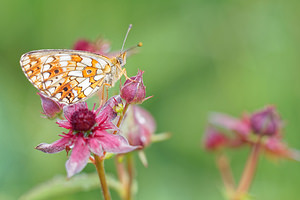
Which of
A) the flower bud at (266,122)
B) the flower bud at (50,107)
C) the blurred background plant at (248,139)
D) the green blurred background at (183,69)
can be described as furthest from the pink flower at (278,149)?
the flower bud at (50,107)

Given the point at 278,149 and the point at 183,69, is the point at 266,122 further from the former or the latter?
the point at 183,69

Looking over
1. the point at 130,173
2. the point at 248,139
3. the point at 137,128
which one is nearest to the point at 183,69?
the point at 248,139

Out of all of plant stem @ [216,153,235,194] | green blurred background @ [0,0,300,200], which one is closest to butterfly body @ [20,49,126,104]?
plant stem @ [216,153,235,194]

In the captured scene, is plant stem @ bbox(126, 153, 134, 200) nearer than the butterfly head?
Yes

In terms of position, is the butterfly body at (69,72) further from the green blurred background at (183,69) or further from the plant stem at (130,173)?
the green blurred background at (183,69)

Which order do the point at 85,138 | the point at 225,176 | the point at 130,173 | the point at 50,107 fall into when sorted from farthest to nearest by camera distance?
the point at 225,176 < the point at 130,173 < the point at 50,107 < the point at 85,138

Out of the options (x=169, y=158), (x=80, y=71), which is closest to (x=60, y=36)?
(x=169, y=158)

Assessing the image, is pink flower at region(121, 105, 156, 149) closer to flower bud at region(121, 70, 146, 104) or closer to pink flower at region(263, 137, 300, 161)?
flower bud at region(121, 70, 146, 104)
